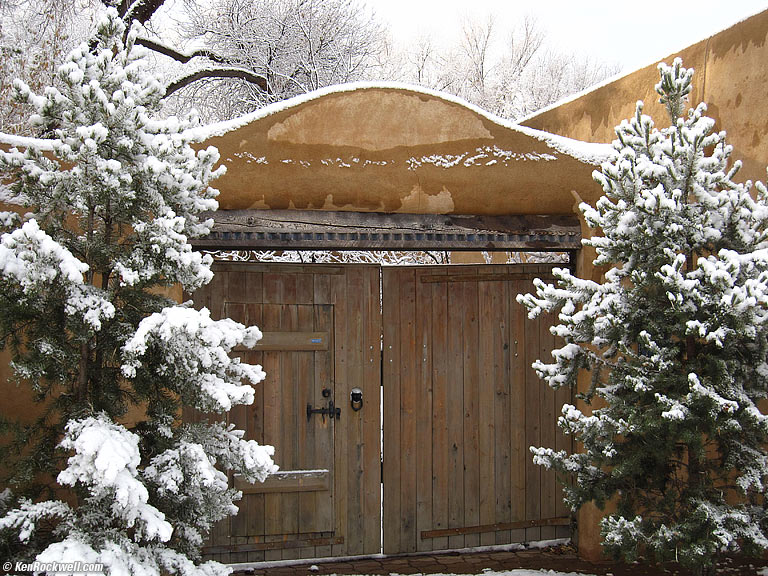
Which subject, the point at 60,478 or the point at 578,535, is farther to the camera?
the point at 578,535

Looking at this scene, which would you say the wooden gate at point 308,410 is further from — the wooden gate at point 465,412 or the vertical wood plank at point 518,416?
the vertical wood plank at point 518,416

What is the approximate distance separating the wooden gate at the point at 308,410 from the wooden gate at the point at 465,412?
15 centimetres

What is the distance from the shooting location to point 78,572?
8.56 feet

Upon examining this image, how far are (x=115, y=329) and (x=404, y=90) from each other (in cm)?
248

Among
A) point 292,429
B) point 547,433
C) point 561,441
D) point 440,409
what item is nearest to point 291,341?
point 292,429

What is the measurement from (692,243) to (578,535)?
245 centimetres

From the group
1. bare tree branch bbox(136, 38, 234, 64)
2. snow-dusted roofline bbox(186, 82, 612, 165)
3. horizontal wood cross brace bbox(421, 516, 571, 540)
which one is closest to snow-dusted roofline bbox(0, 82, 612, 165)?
snow-dusted roofline bbox(186, 82, 612, 165)

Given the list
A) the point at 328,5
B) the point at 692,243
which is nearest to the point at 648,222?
the point at 692,243

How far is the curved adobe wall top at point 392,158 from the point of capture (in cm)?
439

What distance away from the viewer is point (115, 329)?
3.12m

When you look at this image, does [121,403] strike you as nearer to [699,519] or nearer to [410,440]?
[410,440]

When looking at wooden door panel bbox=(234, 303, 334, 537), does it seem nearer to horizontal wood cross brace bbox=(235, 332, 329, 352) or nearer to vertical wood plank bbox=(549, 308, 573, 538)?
horizontal wood cross brace bbox=(235, 332, 329, 352)

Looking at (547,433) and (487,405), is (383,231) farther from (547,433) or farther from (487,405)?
(547,433)

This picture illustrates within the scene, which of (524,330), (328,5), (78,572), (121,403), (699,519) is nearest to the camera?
(78,572)
